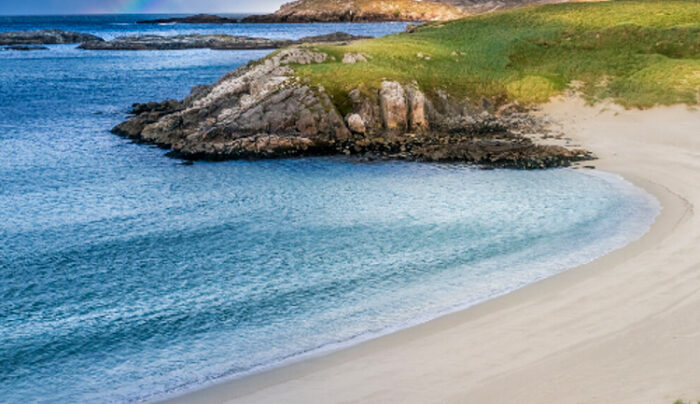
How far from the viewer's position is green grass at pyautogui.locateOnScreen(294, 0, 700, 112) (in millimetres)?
44625

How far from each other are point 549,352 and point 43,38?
167127 mm

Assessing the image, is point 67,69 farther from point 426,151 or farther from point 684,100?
point 684,100

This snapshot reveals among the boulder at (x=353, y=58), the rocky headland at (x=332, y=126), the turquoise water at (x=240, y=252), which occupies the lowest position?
the turquoise water at (x=240, y=252)

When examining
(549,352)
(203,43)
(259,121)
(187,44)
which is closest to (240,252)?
(549,352)

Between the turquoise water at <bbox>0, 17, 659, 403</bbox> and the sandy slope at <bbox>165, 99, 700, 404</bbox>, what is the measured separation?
87 centimetres

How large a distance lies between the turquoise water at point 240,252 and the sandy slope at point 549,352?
34.2 inches

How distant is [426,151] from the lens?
37375 millimetres

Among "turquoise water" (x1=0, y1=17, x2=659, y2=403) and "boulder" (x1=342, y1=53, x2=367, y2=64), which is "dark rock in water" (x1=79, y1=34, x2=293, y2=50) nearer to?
"boulder" (x1=342, y1=53, x2=367, y2=64)

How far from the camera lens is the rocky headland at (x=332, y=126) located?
37656mm

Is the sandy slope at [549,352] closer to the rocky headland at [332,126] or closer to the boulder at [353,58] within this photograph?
the rocky headland at [332,126]

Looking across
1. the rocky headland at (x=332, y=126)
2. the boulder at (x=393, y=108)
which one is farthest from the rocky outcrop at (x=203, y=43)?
the boulder at (x=393, y=108)

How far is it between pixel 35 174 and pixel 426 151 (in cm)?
2170

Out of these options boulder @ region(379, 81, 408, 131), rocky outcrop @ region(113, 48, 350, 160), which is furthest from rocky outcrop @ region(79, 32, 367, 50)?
boulder @ region(379, 81, 408, 131)

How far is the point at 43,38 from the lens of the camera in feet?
516
